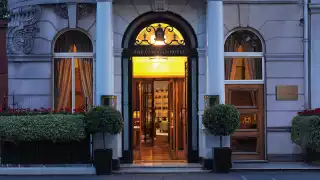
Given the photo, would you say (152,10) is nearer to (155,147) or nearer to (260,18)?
(260,18)

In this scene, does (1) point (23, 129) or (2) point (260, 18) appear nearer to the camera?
(1) point (23, 129)

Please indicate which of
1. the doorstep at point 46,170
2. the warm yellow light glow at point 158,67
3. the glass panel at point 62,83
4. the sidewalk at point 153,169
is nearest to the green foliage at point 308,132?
the sidewalk at point 153,169

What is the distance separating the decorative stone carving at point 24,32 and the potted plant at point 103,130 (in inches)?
119

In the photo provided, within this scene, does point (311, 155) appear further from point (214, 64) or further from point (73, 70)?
point (73, 70)

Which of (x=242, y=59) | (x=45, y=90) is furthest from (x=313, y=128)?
(x=45, y=90)

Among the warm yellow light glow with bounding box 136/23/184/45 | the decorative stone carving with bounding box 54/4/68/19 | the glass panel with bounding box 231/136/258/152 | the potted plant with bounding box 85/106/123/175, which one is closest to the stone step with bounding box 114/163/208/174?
the potted plant with bounding box 85/106/123/175

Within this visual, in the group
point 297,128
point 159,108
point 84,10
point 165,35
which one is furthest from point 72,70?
point 297,128

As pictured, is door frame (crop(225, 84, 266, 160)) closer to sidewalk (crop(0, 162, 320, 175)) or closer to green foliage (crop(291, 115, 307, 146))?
sidewalk (crop(0, 162, 320, 175))

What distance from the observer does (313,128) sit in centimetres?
1233

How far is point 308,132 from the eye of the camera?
12375 millimetres

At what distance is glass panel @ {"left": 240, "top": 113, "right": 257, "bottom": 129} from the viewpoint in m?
13.8

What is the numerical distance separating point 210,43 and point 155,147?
18.9ft

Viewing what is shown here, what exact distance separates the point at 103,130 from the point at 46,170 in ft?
5.90

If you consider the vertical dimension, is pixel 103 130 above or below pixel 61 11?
below
